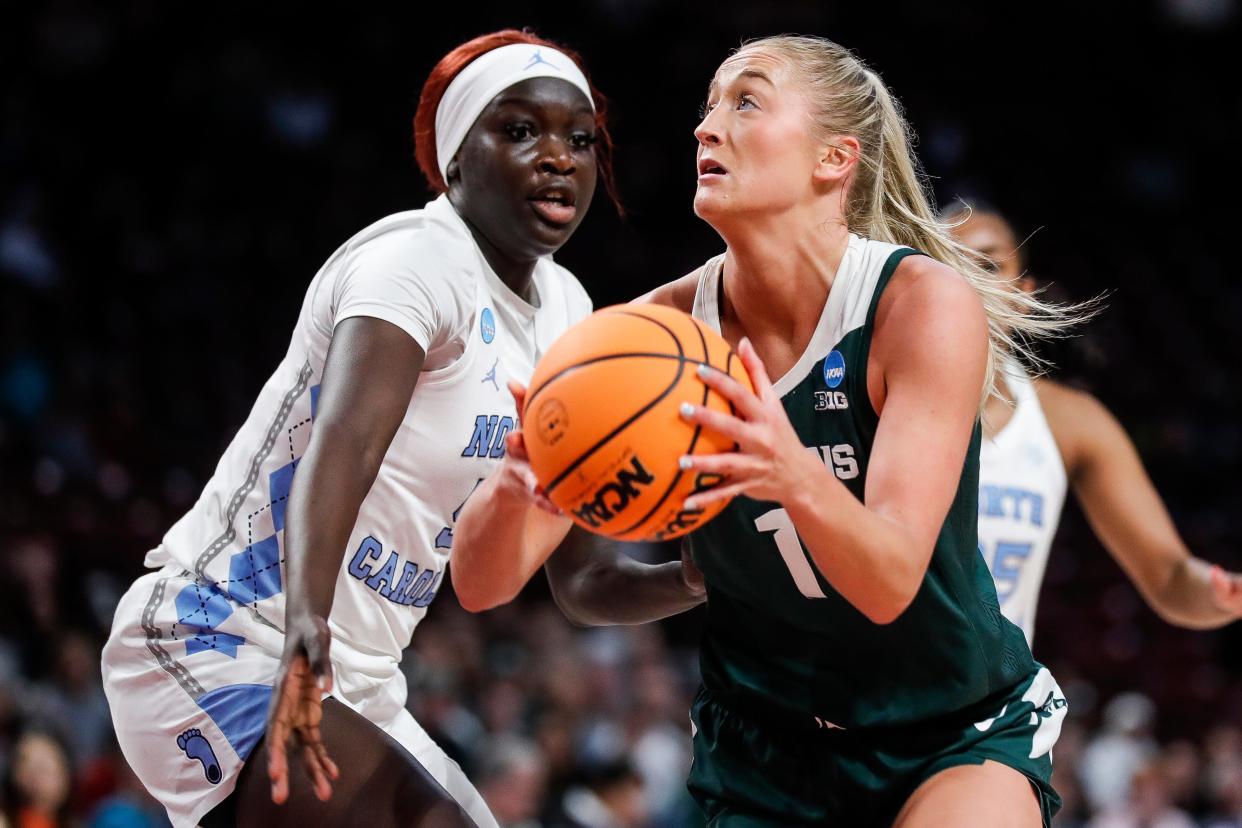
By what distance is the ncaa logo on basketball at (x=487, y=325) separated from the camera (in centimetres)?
335

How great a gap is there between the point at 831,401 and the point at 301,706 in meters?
1.11

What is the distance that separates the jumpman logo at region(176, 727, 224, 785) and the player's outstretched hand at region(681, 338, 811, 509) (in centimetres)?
131

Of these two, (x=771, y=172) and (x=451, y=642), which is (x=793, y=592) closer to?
(x=771, y=172)

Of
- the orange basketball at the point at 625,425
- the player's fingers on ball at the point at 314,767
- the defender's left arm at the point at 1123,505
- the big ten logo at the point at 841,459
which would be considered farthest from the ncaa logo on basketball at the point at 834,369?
the defender's left arm at the point at 1123,505

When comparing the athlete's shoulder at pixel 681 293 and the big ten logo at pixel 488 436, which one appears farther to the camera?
the big ten logo at pixel 488 436

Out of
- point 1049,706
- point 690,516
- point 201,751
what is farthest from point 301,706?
point 1049,706

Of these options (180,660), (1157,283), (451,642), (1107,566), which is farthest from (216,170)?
(180,660)

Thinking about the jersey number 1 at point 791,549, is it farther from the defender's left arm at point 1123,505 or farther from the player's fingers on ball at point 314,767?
the defender's left arm at point 1123,505

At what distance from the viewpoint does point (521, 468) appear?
2576 millimetres

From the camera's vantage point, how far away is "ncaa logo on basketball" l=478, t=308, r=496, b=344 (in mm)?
3348

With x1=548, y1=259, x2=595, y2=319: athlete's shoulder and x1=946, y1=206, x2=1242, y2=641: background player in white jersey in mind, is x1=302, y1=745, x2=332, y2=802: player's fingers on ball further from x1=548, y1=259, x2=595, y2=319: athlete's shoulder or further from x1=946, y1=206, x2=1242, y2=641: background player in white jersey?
x1=946, y1=206, x2=1242, y2=641: background player in white jersey

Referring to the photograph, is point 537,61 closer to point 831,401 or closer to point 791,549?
point 831,401

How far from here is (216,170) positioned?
12.1 metres

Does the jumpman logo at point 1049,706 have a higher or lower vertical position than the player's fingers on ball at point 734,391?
lower
